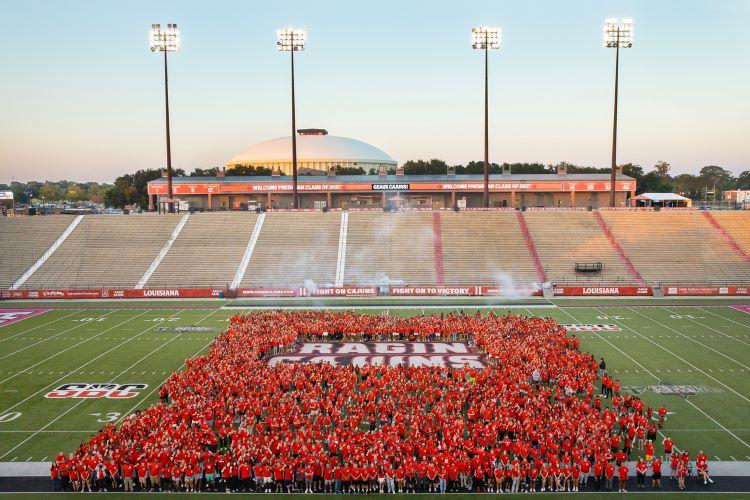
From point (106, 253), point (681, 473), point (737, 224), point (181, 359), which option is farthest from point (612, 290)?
point (106, 253)

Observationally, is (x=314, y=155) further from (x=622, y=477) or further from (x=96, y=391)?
(x=622, y=477)

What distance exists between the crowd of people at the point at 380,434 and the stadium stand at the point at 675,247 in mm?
23914

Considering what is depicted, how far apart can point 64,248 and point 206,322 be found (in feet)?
71.3

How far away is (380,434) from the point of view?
14430mm

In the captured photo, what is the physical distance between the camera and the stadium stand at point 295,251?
4125 cm

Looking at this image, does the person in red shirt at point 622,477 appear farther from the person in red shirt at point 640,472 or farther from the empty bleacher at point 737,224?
the empty bleacher at point 737,224

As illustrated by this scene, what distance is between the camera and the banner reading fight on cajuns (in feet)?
75.0

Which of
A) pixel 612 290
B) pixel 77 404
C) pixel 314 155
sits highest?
pixel 314 155

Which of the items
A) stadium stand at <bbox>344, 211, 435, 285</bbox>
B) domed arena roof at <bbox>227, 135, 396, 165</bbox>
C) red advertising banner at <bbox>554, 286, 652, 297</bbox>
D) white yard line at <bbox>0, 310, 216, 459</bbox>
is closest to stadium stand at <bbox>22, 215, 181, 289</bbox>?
stadium stand at <bbox>344, 211, 435, 285</bbox>

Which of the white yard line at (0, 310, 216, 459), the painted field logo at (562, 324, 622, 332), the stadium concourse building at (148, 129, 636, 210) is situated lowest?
the white yard line at (0, 310, 216, 459)

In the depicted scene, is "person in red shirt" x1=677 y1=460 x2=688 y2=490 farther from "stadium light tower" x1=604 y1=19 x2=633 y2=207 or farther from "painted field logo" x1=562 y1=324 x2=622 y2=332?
"stadium light tower" x1=604 y1=19 x2=633 y2=207

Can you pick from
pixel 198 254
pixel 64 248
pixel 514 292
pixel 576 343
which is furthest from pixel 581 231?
pixel 64 248

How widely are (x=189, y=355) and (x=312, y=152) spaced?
88.6 m

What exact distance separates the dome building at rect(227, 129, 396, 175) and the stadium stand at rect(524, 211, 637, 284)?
5834cm
